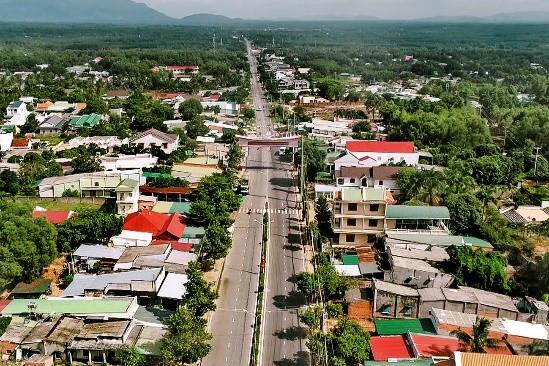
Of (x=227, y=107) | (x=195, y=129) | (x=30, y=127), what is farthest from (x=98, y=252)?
(x=227, y=107)

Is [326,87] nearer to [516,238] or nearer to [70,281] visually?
[516,238]

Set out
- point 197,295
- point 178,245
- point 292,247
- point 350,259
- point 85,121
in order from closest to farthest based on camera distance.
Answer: point 197,295
point 350,259
point 178,245
point 292,247
point 85,121

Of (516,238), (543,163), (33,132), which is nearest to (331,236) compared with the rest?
(516,238)

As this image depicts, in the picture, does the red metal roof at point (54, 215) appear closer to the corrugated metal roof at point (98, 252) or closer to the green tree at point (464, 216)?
the corrugated metal roof at point (98, 252)

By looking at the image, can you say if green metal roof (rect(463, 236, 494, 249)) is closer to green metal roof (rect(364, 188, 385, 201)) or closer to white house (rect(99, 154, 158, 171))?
green metal roof (rect(364, 188, 385, 201))

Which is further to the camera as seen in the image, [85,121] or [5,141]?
[85,121]

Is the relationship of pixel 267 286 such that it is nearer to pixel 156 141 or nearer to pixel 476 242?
pixel 476 242
